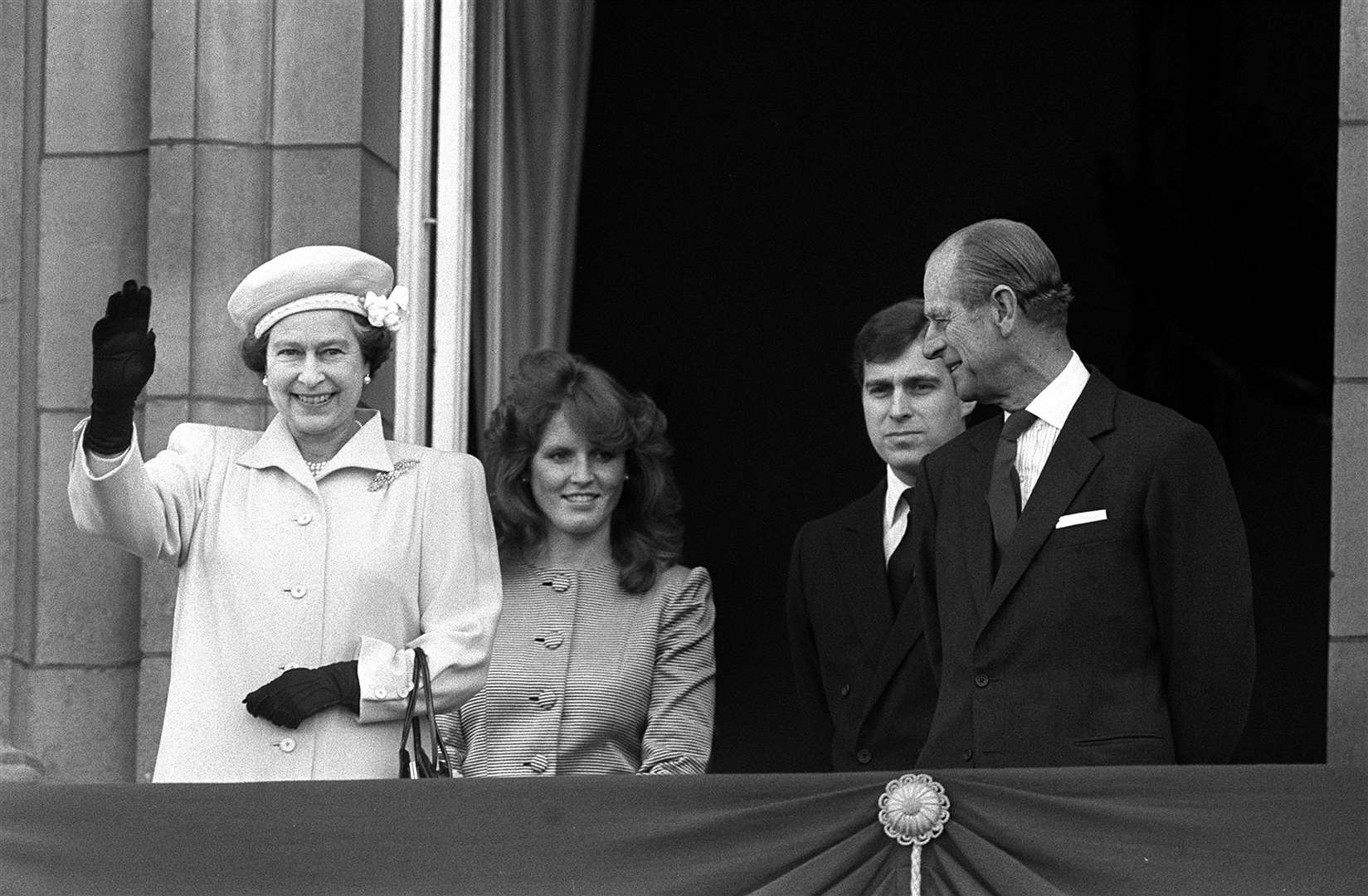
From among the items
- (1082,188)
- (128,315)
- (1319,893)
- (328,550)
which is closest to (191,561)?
(328,550)

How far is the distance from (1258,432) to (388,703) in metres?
6.34

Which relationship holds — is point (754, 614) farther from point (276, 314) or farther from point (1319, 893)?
point (1319, 893)

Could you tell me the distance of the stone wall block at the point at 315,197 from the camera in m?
6.49

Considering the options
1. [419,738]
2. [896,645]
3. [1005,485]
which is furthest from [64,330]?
[1005,485]

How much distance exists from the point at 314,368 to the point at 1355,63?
248cm

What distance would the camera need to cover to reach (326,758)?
16.8 feet

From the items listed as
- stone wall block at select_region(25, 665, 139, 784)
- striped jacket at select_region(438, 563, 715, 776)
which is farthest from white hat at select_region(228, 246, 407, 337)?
stone wall block at select_region(25, 665, 139, 784)

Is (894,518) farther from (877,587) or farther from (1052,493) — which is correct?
(1052,493)

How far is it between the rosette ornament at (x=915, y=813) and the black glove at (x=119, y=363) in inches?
62.8

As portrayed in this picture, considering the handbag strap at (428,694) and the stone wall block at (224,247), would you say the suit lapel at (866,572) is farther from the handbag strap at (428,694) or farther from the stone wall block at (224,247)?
the stone wall block at (224,247)

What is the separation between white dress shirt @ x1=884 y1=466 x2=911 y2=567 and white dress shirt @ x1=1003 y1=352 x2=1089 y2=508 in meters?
0.92

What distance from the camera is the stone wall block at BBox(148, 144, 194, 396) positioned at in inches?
254

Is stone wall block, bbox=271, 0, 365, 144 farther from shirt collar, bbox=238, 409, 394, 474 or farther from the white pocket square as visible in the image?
the white pocket square

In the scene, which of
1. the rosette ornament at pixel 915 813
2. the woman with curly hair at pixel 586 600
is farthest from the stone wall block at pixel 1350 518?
the rosette ornament at pixel 915 813
